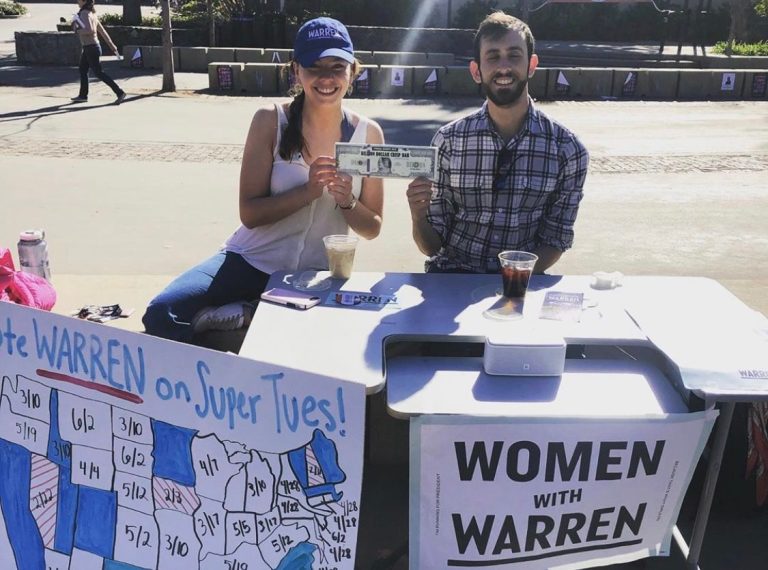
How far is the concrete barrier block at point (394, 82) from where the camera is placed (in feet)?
50.3

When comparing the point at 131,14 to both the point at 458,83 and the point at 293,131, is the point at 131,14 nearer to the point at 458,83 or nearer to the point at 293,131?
the point at 458,83

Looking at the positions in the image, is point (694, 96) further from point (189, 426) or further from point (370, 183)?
point (189, 426)

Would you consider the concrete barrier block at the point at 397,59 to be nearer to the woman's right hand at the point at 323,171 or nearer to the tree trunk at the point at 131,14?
the tree trunk at the point at 131,14

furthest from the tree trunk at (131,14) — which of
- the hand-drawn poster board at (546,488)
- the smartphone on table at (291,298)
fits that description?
the hand-drawn poster board at (546,488)

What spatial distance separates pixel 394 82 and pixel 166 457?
14075mm

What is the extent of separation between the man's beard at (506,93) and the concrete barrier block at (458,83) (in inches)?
501

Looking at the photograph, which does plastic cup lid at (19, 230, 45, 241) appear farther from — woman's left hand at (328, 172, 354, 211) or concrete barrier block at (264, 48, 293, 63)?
concrete barrier block at (264, 48, 293, 63)

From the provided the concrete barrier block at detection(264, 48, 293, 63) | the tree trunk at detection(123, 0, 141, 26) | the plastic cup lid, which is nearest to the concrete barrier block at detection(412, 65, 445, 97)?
the concrete barrier block at detection(264, 48, 293, 63)

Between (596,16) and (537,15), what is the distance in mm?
2385

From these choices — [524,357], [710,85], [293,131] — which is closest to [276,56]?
[710,85]

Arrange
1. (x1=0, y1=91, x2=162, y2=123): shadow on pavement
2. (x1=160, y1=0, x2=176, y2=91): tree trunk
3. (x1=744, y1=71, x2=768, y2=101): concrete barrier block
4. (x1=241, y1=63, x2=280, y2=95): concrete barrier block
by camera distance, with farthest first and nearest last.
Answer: (x1=744, y1=71, x2=768, y2=101): concrete barrier block
(x1=241, y1=63, x2=280, y2=95): concrete barrier block
(x1=160, y1=0, x2=176, y2=91): tree trunk
(x1=0, y1=91, x2=162, y2=123): shadow on pavement

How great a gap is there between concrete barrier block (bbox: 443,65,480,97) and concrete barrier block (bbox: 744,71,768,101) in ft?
18.5

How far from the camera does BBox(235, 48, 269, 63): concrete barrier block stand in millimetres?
18062

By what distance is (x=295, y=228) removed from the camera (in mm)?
3490
